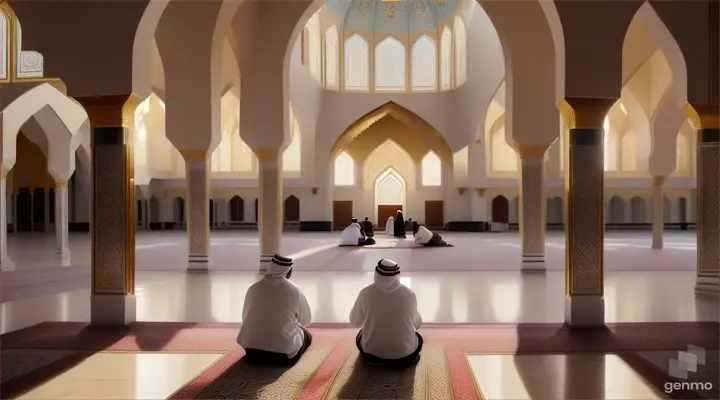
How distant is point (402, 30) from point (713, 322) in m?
15.9

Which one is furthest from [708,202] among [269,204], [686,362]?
[269,204]

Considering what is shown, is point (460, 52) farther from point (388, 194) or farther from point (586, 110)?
point (586, 110)

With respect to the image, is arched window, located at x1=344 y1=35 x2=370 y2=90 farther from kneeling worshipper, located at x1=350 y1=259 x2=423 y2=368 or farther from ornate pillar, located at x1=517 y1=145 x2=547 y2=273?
kneeling worshipper, located at x1=350 y1=259 x2=423 y2=368

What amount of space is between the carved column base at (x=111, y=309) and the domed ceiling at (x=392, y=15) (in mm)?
15228

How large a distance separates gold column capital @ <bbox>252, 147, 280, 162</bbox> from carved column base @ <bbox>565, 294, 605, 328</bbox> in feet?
16.0

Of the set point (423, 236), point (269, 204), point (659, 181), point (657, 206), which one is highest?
Result: point (659, 181)

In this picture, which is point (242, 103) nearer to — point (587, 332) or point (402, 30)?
point (587, 332)

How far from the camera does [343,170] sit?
2133cm

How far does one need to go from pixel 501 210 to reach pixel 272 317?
56.9ft

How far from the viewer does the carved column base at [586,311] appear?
4.49 m

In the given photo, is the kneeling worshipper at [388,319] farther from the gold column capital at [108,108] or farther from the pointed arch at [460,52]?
the pointed arch at [460,52]

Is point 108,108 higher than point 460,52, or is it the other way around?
point 460,52

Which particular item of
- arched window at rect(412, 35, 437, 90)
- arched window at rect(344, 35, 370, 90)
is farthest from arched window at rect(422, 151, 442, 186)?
arched window at rect(344, 35, 370, 90)

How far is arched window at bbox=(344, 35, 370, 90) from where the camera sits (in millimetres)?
18938
